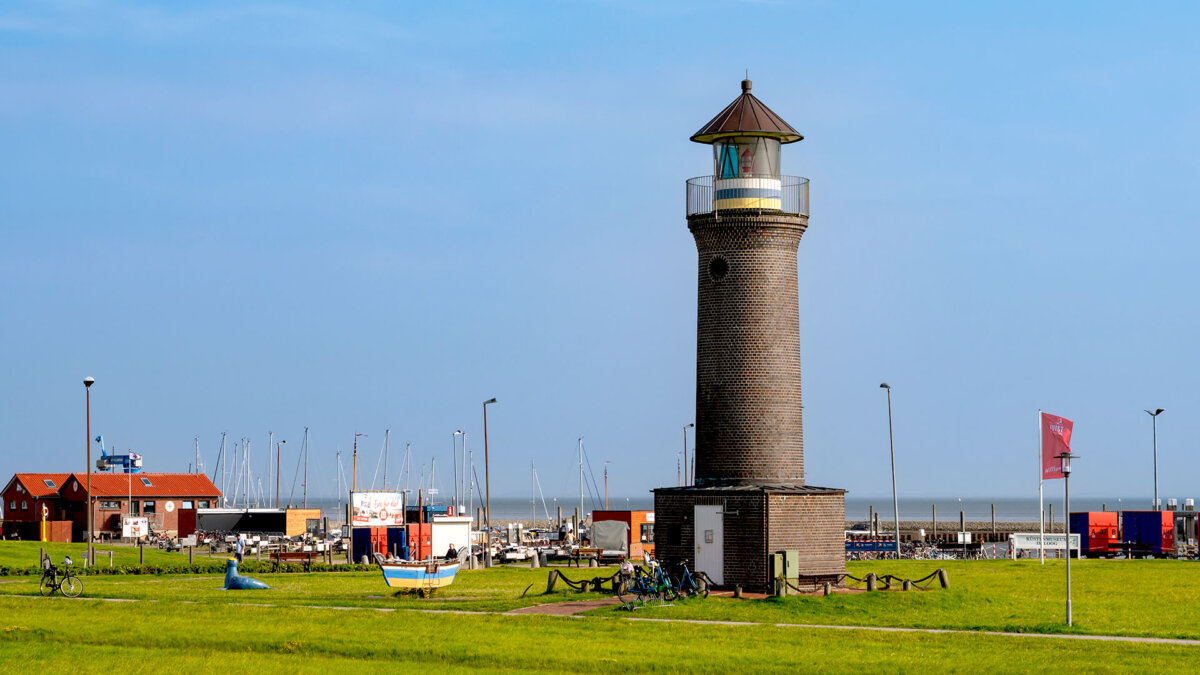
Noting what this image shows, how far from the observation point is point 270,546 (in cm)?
8050

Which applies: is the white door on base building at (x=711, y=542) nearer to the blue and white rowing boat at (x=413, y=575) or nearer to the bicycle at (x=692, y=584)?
the bicycle at (x=692, y=584)

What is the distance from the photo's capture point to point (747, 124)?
42.0 meters

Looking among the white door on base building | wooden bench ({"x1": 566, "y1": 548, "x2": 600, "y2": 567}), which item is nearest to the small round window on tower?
the white door on base building

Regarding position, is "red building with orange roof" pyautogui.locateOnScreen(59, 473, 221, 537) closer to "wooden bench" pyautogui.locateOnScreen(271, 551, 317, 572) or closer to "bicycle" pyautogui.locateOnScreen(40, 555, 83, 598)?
"wooden bench" pyautogui.locateOnScreen(271, 551, 317, 572)

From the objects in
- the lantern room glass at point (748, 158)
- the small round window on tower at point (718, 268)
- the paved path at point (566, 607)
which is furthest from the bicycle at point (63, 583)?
the lantern room glass at point (748, 158)

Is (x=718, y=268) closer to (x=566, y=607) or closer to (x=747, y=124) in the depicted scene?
(x=747, y=124)

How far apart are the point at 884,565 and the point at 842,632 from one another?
101 feet

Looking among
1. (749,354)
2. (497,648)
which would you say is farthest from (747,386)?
(497,648)

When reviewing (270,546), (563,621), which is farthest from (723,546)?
(270,546)

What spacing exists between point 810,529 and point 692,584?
12.5 ft

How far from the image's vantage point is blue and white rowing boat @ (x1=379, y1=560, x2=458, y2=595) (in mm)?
42906

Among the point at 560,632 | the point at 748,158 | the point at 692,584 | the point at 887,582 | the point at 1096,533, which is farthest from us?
the point at 1096,533

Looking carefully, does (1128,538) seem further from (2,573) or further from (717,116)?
(2,573)

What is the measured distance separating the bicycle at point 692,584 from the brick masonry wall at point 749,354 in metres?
3.01
